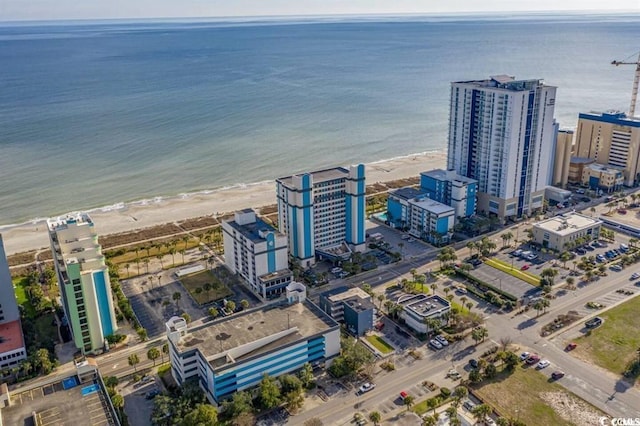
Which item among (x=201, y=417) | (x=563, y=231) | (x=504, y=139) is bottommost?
(x=201, y=417)

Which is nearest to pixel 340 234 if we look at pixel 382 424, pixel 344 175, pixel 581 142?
pixel 344 175

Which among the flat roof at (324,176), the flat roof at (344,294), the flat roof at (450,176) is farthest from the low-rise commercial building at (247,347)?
the flat roof at (450,176)

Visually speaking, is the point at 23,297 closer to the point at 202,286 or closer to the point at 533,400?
the point at 202,286

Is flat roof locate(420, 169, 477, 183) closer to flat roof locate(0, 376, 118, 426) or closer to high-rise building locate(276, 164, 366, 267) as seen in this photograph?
high-rise building locate(276, 164, 366, 267)

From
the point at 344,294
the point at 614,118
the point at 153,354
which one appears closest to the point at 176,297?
the point at 153,354

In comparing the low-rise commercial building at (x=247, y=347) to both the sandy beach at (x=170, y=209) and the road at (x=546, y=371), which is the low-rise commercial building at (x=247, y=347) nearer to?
the road at (x=546, y=371)

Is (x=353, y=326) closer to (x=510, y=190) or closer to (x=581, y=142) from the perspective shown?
(x=510, y=190)

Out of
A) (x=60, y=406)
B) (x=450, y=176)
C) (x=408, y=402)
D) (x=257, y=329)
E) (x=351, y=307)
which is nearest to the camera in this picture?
(x=60, y=406)
